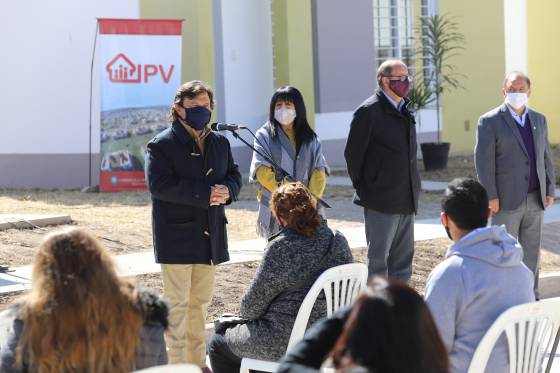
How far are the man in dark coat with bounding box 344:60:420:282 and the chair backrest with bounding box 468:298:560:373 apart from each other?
3.01 meters

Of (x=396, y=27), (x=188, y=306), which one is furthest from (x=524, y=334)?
(x=396, y=27)

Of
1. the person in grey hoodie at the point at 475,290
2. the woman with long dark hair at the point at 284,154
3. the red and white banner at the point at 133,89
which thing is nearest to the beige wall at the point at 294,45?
the red and white banner at the point at 133,89

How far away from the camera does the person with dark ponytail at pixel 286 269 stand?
17.0 feet

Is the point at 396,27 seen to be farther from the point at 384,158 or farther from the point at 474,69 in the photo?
the point at 384,158

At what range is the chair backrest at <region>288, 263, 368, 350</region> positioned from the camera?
509 cm

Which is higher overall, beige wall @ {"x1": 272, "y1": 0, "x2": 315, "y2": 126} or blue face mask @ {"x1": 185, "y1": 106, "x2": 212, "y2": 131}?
beige wall @ {"x1": 272, "y1": 0, "x2": 315, "y2": 126}

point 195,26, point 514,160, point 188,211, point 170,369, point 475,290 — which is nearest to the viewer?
point 170,369

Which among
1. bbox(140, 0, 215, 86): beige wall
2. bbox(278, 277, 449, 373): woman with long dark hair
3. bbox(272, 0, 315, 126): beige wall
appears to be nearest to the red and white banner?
bbox(140, 0, 215, 86): beige wall

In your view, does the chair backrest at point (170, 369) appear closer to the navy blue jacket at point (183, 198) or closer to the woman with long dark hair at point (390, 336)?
the woman with long dark hair at point (390, 336)

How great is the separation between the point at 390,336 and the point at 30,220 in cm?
898

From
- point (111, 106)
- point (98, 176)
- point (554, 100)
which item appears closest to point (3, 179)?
point (98, 176)

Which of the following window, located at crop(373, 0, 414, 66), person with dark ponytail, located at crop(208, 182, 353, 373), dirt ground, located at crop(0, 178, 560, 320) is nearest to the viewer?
person with dark ponytail, located at crop(208, 182, 353, 373)

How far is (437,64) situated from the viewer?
19969mm

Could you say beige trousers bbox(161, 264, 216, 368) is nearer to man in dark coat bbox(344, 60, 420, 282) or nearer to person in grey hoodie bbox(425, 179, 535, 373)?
man in dark coat bbox(344, 60, 420, 282)
